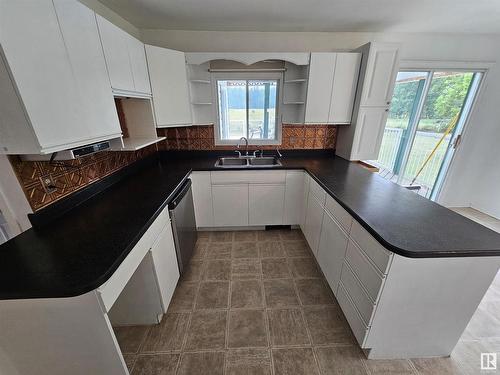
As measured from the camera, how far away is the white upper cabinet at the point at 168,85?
1.98 metres

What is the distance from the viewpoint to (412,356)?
1.30 metres

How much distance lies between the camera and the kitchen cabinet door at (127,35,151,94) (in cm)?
167

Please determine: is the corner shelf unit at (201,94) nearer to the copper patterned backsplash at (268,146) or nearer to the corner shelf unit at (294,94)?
the copper patterned backsplash at (268,146)

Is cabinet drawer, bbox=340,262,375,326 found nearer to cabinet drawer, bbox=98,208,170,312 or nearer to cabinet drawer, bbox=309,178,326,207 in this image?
cabinet drawer, bbox=309,178,326,207

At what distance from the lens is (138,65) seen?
1.77 metres

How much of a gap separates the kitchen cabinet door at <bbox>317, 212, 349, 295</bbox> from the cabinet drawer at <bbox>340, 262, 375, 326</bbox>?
0.08m

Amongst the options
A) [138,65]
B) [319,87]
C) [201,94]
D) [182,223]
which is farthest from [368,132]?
[138,65]

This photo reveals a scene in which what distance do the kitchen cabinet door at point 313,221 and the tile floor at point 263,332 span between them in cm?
26

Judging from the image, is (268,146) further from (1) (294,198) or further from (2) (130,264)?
(2) (130,264)

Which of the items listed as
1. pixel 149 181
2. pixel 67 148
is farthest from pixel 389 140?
pixel 67 148

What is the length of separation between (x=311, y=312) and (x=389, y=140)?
112 inches

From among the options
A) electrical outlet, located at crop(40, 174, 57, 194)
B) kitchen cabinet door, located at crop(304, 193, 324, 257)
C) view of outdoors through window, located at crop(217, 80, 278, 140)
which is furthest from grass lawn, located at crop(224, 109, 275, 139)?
electrical outlet, located at crop(40, 174, 57, 194)

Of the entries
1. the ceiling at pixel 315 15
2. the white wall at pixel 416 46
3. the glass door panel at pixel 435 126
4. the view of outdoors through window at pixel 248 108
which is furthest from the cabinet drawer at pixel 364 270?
the glass door panel at pixel 435 126

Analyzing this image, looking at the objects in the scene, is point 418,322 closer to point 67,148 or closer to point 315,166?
point 315,166
